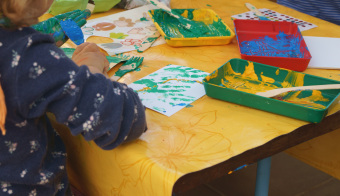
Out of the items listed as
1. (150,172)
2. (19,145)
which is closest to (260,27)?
(150,172)

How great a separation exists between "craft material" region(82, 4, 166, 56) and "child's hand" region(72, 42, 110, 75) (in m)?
0.16

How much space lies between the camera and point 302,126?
79 cm

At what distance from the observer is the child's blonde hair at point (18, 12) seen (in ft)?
1.89

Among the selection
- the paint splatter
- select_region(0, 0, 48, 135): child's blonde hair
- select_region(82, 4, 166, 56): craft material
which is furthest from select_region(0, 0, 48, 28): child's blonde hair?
the paint splatter

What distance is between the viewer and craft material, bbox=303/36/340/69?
3.44ft

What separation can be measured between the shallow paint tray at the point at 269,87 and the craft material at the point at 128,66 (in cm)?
24

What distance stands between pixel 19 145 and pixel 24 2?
10.0 inches

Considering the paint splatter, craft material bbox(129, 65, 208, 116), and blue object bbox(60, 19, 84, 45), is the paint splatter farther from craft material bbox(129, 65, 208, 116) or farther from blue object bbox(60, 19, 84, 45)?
blue object bbox(60, 19, 84, 45)

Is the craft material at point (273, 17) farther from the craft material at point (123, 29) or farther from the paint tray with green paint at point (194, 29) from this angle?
the craft material at point (123, 29)

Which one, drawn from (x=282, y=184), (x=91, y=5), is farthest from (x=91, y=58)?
(x=282, y=184)

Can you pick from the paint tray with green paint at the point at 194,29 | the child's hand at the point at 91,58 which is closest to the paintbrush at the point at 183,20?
the paint tray with green paint at the point at 194,29

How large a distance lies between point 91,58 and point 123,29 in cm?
38

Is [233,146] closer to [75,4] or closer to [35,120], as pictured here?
[35,120]

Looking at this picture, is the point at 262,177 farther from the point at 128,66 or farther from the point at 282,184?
the point at 282,184
